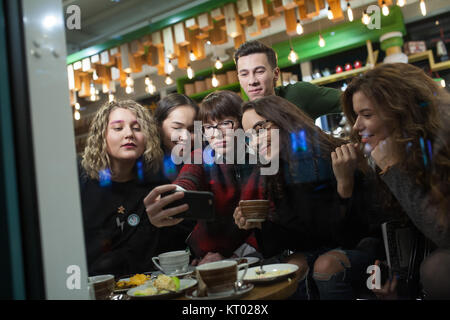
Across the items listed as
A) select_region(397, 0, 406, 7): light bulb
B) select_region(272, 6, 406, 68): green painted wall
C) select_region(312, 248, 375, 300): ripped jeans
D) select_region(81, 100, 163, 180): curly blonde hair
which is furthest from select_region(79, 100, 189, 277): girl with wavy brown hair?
select_region(397, 0, 406, 7): light bulb

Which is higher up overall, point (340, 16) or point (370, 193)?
point (340, 16)

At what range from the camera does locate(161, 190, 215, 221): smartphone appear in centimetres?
103

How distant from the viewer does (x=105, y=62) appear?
1.33m

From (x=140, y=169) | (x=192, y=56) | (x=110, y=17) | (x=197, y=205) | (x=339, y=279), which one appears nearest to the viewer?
(x=339, y=279)

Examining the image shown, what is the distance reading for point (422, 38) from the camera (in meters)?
1.11

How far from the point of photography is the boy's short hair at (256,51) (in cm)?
114

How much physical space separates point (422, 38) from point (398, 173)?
0.51 meters

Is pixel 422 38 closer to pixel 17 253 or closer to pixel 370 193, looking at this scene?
pixel 370 193

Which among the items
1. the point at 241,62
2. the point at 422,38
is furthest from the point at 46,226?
the point at 422,38

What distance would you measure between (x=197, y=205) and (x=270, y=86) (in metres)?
0.45

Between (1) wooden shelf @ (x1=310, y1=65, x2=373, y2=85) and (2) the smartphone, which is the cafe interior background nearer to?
(1) wooden shelf @ (x1=310, y1=65, x2=373, y2=85)

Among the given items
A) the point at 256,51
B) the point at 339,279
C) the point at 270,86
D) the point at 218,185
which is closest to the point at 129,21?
the point at 256,51

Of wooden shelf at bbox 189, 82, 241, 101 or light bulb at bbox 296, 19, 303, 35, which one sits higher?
light bulb at bbox 296, 19, 303, 35

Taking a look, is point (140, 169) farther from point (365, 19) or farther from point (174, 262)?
point (365, 19)
